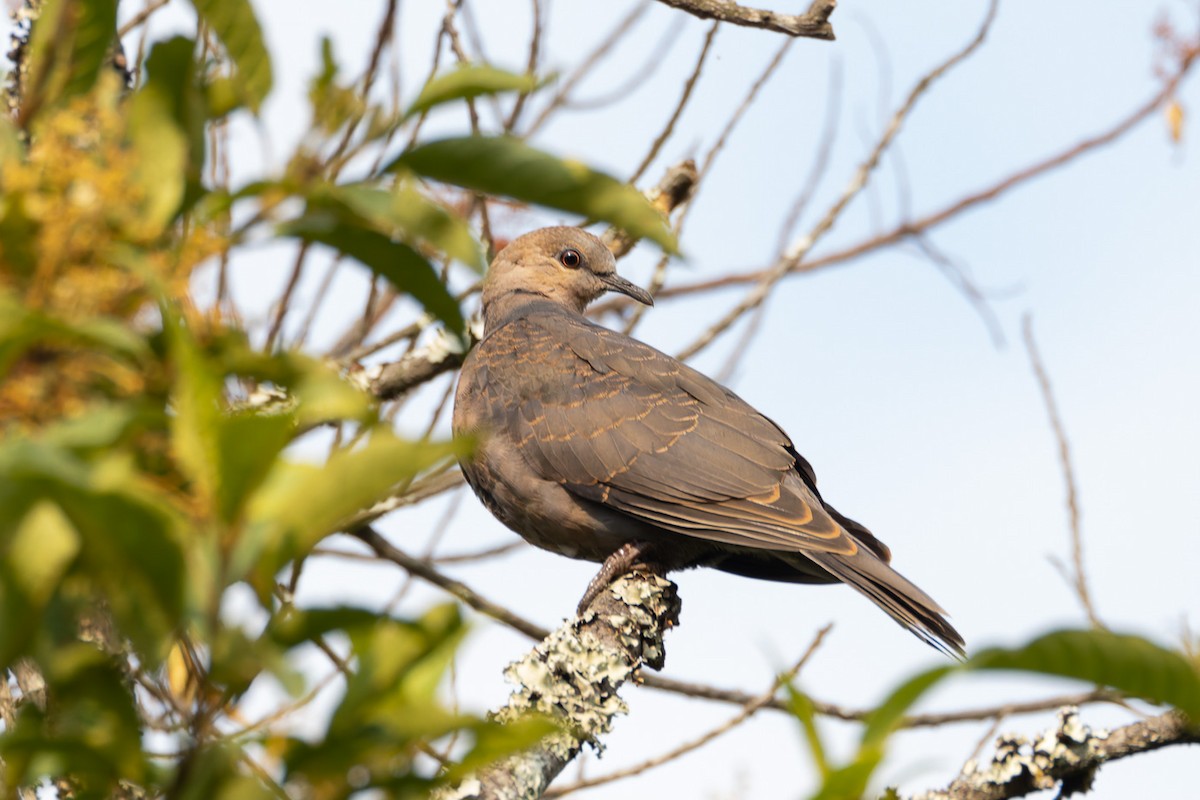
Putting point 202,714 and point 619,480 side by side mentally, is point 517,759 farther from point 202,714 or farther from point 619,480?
point 619,480

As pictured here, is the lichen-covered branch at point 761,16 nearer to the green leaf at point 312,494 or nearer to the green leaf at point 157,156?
the green leaf at point 157,156

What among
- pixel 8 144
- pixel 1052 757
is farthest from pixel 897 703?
pixel 1052 757

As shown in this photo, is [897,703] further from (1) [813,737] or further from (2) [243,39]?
(2) [243,39]

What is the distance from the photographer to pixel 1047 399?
4.10 meters

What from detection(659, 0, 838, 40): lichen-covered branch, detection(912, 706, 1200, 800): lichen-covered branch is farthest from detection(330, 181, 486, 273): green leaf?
detection(659, 0, 838, 40): lichen-covered branch

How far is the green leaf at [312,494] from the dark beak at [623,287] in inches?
173

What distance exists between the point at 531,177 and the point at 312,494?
1.54 ft

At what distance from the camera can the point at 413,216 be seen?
1.33 meters

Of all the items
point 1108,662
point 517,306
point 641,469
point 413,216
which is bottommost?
point 1108,662

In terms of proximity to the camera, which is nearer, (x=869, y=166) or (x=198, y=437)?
(x=198, y=437)

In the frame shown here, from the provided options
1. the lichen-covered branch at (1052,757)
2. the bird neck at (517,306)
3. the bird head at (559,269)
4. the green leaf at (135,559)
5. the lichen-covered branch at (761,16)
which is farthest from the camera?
the bird head at (559,269)

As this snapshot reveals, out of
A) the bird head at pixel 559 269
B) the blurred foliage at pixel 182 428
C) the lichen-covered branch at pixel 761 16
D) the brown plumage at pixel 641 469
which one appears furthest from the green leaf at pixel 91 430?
the bird head at pixel 559 269

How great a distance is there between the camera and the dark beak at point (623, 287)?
5.66 m

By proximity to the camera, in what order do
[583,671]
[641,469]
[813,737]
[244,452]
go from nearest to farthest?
1. [244,452]
2. [813,737]
3. [583,671]
4. [641,469]
